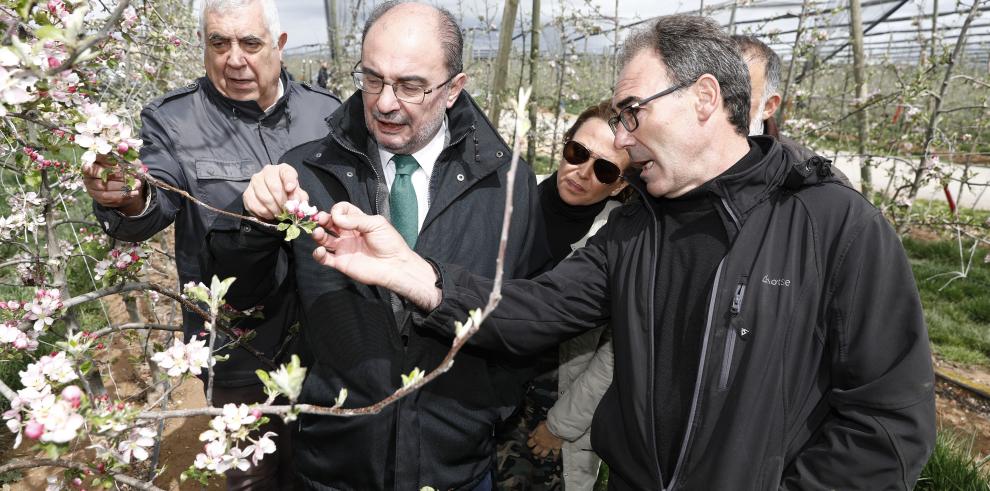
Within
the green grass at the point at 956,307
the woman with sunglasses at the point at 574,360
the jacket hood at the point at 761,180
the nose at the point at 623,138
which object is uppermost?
the nose at the point at 623,138

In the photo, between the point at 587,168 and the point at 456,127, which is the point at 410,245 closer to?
the point at 456,127

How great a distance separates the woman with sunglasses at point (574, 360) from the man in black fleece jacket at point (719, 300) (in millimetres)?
397

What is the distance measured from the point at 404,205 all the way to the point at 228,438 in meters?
0.87

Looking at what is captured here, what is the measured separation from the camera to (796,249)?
1.46 m

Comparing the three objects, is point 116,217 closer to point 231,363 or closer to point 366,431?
point 231,363

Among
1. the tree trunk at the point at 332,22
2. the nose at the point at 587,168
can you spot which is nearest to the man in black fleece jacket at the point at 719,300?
the nose at the point at 587,168

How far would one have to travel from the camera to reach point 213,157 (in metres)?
2.34

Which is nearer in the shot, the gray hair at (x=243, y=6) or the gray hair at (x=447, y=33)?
the gray hair at (x=447, y=33)

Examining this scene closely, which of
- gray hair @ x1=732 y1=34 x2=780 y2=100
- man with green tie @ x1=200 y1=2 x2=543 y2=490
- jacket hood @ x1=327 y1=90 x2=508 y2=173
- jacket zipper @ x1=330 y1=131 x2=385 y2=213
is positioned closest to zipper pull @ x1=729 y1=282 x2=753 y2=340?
man with green tie @ x1=200 y1=2 x2=543 y2=490

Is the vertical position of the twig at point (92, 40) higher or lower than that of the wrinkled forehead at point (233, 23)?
lower

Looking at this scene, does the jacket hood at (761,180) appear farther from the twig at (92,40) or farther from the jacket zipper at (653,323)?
the twig at (92,40)

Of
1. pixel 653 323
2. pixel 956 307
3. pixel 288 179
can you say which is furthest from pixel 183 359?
pixel 956 307

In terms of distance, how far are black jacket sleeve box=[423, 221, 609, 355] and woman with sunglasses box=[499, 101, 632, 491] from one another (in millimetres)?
310

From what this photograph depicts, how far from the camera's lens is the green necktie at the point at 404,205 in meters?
1.92
